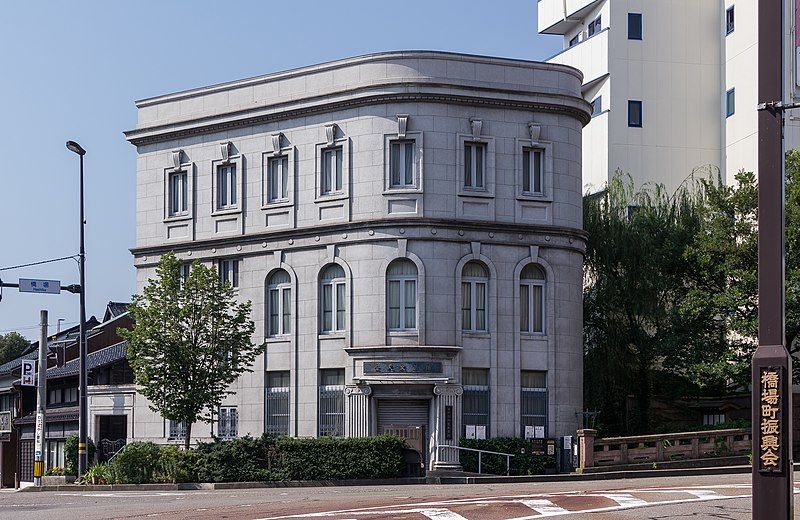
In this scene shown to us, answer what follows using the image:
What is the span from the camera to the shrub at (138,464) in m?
42.2

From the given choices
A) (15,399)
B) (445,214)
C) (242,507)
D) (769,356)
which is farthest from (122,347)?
(769,356)

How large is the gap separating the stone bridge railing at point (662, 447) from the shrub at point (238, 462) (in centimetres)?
983

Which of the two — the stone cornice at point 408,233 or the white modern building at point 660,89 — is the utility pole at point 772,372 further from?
the white modern building at point 660,89

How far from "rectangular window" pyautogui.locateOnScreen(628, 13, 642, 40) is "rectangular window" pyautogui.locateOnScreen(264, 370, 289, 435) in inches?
994

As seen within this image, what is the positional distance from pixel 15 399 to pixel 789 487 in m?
64.6

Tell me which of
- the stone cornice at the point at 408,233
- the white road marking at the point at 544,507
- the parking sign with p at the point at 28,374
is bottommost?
the white road marking at the point at 544,507

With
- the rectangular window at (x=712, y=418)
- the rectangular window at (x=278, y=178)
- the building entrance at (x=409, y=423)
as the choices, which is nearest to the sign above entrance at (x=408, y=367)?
the building entrance at (x=409, y=423)

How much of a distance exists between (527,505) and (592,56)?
1668 inches

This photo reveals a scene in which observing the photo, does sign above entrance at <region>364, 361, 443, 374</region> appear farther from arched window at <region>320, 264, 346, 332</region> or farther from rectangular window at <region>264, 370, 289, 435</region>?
rectangular window at <region>264, 370, 289, 435</region>

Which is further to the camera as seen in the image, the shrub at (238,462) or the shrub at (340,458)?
the shrub at (238,462)

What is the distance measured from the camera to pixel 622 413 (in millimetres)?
49125

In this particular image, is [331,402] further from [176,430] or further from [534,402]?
[176,430]

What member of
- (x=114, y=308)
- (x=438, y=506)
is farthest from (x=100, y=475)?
(x=114, y=308)

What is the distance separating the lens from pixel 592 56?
6234 centimetres
